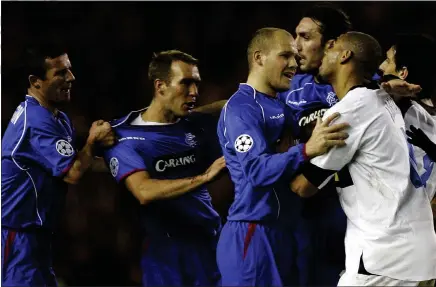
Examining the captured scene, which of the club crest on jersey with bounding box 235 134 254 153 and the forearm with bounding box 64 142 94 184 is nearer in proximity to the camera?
the club crest on jersey with bounding box 235 134 254 153

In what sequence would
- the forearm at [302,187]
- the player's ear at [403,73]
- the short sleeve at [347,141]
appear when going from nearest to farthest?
the short sleeve at [347,141] → the forearm at [302,187] → the player's ear at [403,73]

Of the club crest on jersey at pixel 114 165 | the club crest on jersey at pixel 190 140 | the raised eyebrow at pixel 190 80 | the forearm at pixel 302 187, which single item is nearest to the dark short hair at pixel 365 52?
the forearm at pixel 302 187

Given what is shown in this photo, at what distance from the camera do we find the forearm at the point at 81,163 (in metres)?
3.15

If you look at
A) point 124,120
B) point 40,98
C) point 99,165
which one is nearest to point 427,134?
point 124,120

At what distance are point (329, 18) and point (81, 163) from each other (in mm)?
1182

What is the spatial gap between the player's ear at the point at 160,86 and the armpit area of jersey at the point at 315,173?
27.3 inches

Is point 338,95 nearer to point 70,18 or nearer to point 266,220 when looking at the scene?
point 266,220

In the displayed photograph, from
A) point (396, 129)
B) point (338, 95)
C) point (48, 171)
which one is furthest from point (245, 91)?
point (48, 171)

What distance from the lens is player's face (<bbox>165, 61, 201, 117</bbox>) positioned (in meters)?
3.16

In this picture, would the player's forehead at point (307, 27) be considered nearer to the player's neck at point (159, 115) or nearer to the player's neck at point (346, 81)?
the player's neck at point (346, 81)

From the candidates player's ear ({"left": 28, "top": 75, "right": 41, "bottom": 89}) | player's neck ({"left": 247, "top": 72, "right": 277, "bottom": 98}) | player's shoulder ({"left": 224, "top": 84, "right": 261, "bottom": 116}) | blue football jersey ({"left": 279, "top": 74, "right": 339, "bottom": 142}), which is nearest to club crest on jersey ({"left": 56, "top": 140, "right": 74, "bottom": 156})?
player's ear ({"left": 28, "top": 75, "right": 41, "bottom": 89})

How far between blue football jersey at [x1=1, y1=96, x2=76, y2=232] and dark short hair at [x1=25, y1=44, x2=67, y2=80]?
4.5 inches

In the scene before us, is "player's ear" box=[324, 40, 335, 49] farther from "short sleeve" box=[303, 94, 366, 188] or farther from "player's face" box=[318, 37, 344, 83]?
"short sleeve" box=[303, 94, 366, 188]

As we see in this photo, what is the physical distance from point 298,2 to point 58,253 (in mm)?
1459
